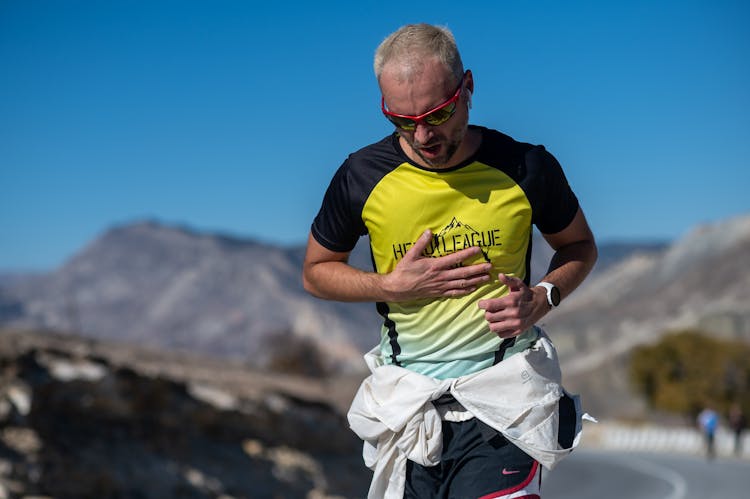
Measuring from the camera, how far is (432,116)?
4.01m

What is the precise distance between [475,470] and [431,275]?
29.3 inches

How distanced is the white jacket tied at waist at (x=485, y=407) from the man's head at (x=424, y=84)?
0.86 metres

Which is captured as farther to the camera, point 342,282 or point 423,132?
point 342,282

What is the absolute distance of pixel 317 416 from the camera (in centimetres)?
2406

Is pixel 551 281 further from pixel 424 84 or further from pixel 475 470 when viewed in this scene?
pixel 424 84

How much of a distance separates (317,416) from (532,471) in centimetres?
2009

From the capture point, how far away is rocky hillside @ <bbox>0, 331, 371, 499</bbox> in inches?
580

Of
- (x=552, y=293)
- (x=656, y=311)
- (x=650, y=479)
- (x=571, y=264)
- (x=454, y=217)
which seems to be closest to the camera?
(x=454, y=217)

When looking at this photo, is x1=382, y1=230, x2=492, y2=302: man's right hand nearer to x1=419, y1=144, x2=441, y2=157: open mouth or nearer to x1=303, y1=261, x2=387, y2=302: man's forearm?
x1=303, y1=261, x2=387, y2=302: man's forearm

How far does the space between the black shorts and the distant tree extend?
2738 inches

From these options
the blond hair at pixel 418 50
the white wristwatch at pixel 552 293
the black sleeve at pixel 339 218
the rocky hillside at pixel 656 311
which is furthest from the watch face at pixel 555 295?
the rocky hillside at pixel 656 311

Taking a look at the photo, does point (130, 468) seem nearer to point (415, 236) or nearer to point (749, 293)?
point (415, 236)

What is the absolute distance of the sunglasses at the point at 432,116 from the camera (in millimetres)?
3992

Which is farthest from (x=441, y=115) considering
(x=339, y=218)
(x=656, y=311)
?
(x=656, y=311)
